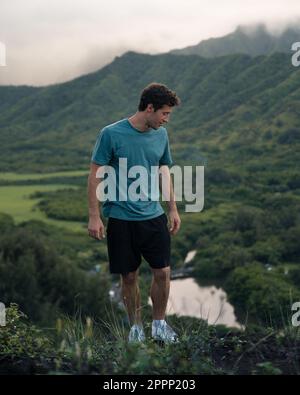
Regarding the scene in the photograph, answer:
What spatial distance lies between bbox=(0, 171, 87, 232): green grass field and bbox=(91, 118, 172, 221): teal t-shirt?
76.8 meters

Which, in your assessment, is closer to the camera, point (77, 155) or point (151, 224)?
point (151, 224)

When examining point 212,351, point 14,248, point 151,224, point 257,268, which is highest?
point 151,224

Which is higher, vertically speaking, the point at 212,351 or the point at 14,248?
the point at 212,351

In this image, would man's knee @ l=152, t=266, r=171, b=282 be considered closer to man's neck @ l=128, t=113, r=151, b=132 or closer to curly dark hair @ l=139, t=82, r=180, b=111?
man's neck @ l=128, t=113, r=151, b=132

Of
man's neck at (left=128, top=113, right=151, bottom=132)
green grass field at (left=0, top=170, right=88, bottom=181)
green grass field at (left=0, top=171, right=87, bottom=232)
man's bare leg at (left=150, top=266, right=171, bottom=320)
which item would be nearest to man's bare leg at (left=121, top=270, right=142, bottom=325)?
man's bare leg at (left=150, top=266, right=171, bottom=320)

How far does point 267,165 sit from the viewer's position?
394ft

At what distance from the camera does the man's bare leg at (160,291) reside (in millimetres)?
4469

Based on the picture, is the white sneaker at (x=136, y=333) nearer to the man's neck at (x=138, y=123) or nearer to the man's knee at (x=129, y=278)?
the man's knee at (x=129, y=278)

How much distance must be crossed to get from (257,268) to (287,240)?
15693 mm

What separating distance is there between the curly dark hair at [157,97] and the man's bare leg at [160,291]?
1.09m

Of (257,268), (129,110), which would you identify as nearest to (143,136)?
(257,268)

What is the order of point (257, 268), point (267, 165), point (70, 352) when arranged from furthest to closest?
point (267, 165)
point (257, 268)
point (70, 352)

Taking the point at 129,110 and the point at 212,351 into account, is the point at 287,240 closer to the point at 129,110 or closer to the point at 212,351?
the point at 212,351

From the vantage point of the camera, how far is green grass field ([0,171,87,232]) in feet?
285
